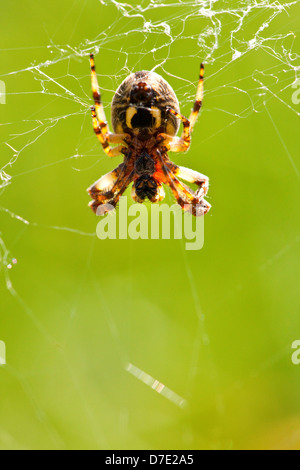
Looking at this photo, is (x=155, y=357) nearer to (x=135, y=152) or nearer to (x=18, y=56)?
(x=135, y=152)

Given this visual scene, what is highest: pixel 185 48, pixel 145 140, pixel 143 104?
pixel 185 48

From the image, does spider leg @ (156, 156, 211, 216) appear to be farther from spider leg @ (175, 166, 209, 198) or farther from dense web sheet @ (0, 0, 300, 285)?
dense web sheet @ (0, 0, 300, 285)

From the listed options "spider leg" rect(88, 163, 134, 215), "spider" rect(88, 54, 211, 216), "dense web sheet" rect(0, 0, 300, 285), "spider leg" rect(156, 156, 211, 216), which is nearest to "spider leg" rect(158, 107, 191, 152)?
"spider" rect(88, 54, 211, 216)

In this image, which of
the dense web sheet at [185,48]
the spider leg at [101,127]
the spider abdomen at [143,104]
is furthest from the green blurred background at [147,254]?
the spider abdomen at [143,104]

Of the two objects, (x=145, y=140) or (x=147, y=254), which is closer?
(x=145, y=140)

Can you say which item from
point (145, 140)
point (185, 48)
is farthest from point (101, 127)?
point (185, 48)

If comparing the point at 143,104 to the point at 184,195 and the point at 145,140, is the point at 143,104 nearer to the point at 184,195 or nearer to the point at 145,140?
the point at 145,140

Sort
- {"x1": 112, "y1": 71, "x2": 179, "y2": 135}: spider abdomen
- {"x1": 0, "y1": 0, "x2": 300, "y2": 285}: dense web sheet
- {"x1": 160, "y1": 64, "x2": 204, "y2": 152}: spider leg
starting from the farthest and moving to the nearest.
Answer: {"x1": 0, "y1": 0, "x2": 300, "y2": 285}: dense web sheet, {"x1": 160, "y1": 64, "x2": 204, "y2": 152}: spider leg, {"x1": 112, "y1": 71, "x2": 179, "y2": 135}: spider abdomen

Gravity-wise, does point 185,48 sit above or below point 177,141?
above
